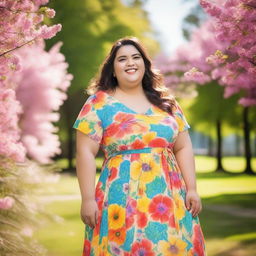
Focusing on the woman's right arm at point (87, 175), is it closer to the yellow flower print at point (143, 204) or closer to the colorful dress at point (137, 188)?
the colorful dress at point (137, 188)

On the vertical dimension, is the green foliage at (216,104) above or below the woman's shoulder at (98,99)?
below

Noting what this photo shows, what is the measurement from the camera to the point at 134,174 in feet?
11.1

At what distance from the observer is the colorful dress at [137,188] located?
3293 mm

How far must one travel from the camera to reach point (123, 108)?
11.4 ft

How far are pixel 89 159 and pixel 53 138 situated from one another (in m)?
13.4

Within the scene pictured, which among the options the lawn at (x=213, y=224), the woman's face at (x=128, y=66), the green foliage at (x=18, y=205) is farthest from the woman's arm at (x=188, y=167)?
the lawn at (x=213, y=224)

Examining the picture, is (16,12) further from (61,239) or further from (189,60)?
(189,60)

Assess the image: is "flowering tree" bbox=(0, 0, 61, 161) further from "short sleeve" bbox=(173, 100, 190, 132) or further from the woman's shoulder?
"short sleeve" bbox=(173, 100, 190, 132)

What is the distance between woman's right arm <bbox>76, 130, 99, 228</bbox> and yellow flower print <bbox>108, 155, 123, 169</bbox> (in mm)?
111

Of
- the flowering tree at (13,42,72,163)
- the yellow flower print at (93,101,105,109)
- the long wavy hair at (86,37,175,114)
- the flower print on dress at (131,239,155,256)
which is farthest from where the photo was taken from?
the flowering tree at (13,42,72,163)

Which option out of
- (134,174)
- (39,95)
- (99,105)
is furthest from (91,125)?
(39,95)

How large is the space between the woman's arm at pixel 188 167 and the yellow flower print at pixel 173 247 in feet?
0.78

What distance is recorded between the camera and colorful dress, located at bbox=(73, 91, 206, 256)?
3293mm

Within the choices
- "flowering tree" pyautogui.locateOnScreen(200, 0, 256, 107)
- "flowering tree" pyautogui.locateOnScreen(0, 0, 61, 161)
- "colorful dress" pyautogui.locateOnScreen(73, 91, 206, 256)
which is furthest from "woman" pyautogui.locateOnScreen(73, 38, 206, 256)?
"flowering tree" pyautogui.locateOnScreen(200, 0, 256, 107)
